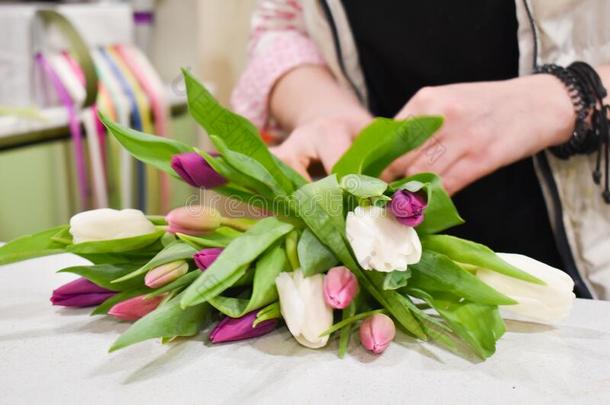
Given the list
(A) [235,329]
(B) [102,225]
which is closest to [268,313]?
(A) [235,329]

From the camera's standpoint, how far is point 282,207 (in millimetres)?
476

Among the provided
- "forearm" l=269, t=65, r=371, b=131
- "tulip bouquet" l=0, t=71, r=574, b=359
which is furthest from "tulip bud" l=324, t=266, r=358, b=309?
"forearm" l=269, t=65, r=371, b=131

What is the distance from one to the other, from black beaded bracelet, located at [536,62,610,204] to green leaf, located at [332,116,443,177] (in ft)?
0.74

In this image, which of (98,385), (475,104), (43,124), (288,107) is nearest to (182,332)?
(98,385)

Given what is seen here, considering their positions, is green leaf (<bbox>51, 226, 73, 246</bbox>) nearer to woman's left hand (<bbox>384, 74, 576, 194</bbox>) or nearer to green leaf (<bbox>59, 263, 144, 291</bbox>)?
green leaf (<bbox>59, 263, 144, 291</bbox>)

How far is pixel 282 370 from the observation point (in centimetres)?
43

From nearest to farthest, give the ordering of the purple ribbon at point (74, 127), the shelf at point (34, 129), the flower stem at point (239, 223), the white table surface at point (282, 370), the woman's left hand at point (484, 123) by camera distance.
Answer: the white table surface at point (282, 370), the flower stem at point (239, 223), the woman's left hand at point (484, 123), the shelf at point (34, 129), the purple ribbon at point (74, 127)

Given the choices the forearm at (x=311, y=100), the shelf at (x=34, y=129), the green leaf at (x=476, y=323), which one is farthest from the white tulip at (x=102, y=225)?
the shelf at (x=34, y=129)

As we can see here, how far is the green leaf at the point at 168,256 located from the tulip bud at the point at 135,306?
0.06 ft

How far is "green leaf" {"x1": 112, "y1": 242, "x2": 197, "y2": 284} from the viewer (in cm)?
45

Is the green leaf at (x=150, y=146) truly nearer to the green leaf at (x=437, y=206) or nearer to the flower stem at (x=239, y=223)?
the flower stem at (x=239, y=223)

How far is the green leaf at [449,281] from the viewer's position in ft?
1.42

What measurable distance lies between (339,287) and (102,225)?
17 centimetres

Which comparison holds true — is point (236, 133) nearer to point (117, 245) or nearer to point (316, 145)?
point (117, 245)
